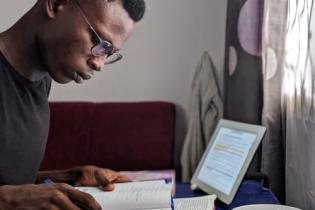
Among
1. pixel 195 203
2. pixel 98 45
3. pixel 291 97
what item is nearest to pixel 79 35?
pixel 98 45

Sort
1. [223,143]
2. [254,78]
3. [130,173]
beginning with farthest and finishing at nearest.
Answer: [130,173] < [254,78] < [223,143]

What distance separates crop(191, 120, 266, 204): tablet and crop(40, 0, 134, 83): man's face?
53 centimetres

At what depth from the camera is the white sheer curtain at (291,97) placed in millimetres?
1046

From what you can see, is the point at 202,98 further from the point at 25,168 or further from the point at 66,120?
the point at 25,168

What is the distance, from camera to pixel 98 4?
0.89 m

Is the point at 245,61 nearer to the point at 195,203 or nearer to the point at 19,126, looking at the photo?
the point at 195,203

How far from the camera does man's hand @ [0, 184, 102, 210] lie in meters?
0.70

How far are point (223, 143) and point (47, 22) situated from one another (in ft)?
2.37

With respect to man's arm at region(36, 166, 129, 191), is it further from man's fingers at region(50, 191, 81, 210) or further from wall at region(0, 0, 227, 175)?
wall at region(0, 0, 227, 175)

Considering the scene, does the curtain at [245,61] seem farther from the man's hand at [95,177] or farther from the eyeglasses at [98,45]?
the eyeglasses at [98,45]

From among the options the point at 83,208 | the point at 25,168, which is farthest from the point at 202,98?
the point at 83,208

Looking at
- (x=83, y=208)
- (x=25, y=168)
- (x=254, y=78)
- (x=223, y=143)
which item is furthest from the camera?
(x=254, y=78)

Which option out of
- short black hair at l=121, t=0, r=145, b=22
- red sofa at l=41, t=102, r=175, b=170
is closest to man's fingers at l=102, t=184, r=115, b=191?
short black hair at l=121, t=0, r=145, b=22

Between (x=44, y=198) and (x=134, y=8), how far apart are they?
504 millimetres
